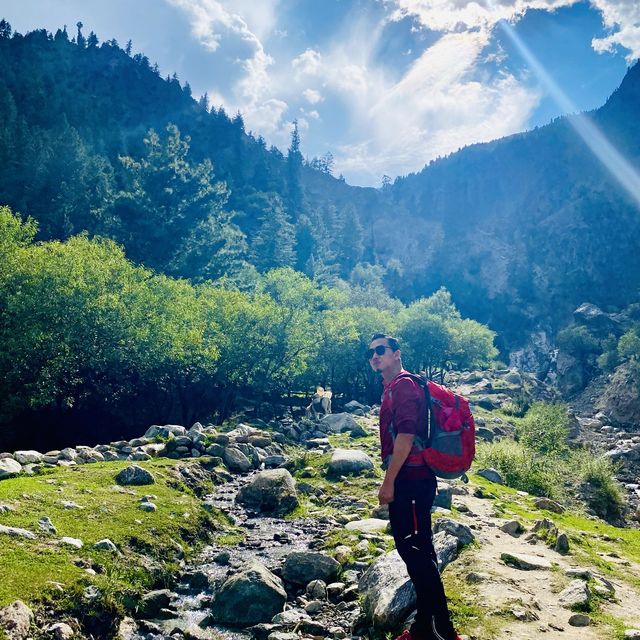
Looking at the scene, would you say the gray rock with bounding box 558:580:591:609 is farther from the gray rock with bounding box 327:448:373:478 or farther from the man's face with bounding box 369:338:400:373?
the gray rock with bounding box 327:448:373:478

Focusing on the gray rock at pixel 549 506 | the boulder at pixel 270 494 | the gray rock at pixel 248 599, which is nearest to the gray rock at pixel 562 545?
the gray rock at pixel 248 599

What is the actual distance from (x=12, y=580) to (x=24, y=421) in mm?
24728

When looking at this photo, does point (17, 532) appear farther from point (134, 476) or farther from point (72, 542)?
point (134, 476)

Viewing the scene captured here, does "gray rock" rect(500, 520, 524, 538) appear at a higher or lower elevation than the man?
lower

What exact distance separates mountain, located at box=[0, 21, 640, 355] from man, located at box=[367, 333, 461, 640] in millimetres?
60705

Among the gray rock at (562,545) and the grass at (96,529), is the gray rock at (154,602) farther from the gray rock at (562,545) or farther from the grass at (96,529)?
the gray rock at (562,545)

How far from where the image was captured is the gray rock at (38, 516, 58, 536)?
928 cm

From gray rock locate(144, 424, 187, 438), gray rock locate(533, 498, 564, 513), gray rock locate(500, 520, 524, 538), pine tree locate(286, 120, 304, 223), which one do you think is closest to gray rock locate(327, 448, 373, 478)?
gray rock locate(533, 498, 564, 513)

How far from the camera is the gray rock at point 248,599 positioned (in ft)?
27.9

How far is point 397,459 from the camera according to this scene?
595cm

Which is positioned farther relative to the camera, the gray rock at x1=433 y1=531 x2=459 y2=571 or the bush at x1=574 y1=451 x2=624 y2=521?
the bush at x1=574 y1=451 x2=624 y2=521

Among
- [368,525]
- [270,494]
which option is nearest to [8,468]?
[270,494]

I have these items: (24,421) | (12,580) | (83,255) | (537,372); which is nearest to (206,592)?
(12,580)

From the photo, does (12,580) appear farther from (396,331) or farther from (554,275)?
(554,275)
